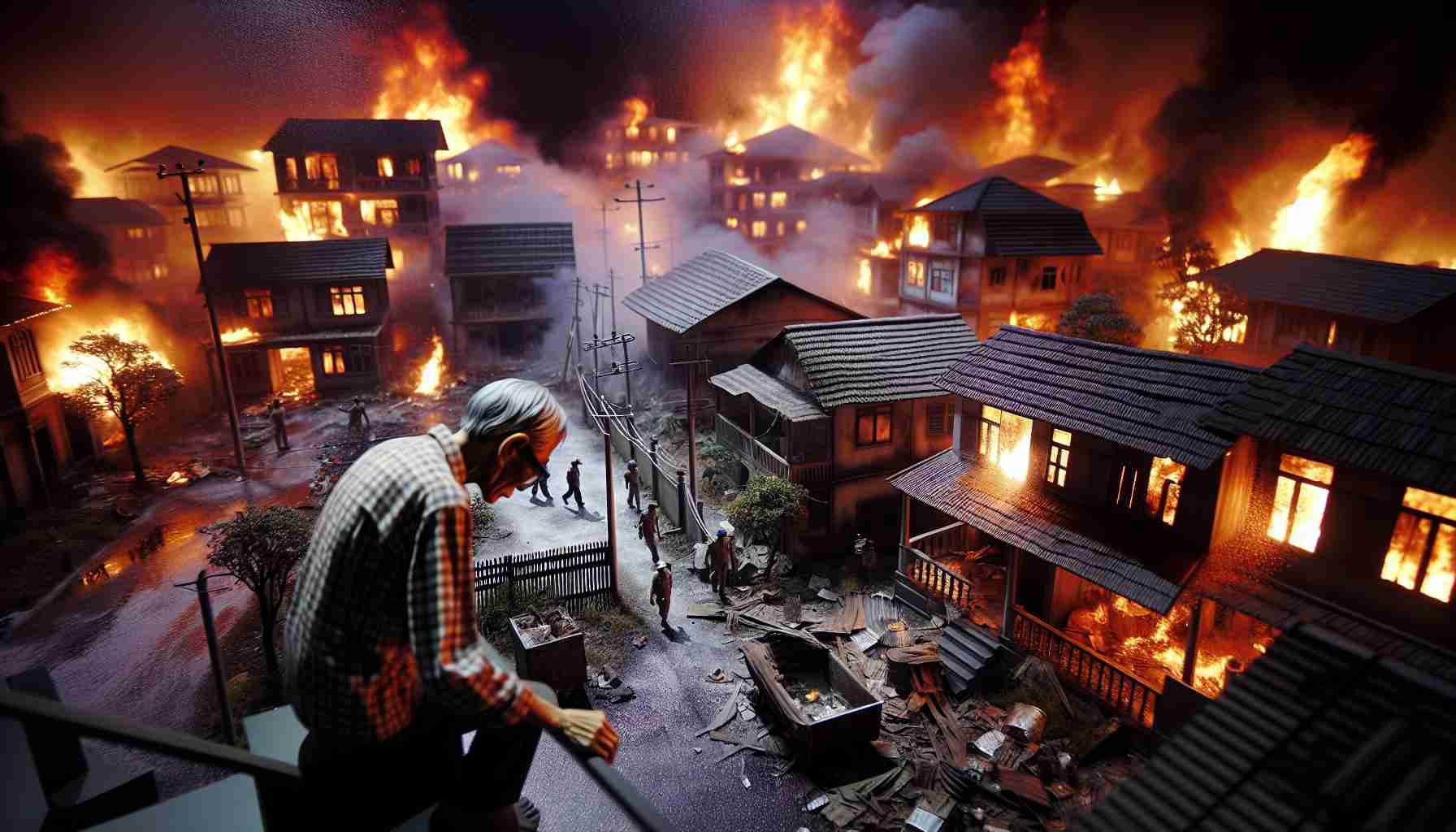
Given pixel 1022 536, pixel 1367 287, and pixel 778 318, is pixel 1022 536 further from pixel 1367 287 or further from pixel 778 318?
pixel 1367 287

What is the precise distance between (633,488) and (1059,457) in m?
13.8

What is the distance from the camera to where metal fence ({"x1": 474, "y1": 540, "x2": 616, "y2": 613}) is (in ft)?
60.1

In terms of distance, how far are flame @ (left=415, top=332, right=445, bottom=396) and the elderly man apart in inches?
1461

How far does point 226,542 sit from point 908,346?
62.0 ft

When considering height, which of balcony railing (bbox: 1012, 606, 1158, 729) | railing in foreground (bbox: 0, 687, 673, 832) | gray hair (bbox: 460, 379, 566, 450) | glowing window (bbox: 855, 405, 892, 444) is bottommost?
balcony railing (bbox: 1012, 606, 1158, 729)

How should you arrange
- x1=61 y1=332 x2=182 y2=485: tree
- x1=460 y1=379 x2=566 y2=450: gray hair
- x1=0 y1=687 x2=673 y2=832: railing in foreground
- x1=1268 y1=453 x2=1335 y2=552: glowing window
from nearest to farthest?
x1=0 y1=687 x2=673 y2=832: railing in foreground
x1=460 y1=379 x2=566 y2=450: gray hair
x1=1268 y1=453 x2=1335 y2=552: glowing window
x1=61 y1=332 x2=182 y2=485: tree

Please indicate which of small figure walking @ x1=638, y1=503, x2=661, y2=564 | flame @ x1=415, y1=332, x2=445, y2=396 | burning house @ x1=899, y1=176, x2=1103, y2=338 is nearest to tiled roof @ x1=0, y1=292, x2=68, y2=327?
flame @ x1=415, y1=332, x2=445, y2=396

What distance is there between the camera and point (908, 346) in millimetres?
23016

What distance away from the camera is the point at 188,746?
9.59 ft

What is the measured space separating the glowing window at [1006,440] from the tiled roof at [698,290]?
1471cm

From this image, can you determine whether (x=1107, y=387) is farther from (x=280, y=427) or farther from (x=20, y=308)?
(x=20, y=308)

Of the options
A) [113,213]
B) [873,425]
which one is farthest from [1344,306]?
[113,213]

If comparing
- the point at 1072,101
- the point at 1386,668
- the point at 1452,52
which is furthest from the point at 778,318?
the point at 1072,101

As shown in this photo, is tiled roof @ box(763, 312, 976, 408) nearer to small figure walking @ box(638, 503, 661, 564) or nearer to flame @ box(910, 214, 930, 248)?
small figure walking @ box(638, 503, 661, 564)
